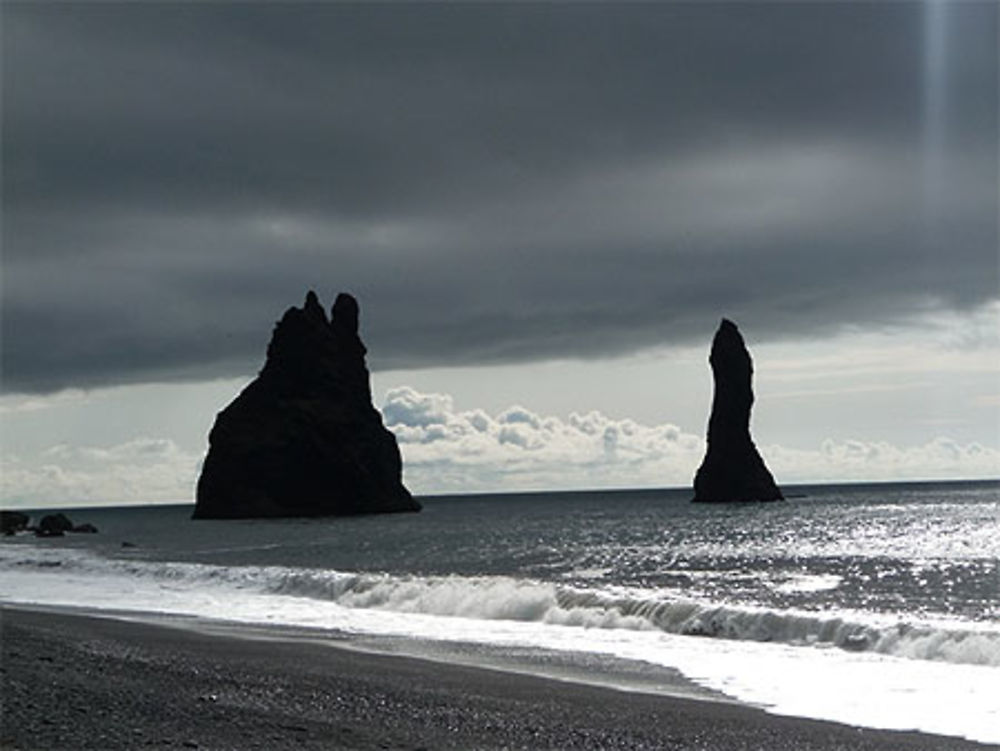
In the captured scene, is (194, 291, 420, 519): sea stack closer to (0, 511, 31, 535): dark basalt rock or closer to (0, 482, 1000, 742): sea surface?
(0, 511, 31, 535): dark basalt rock

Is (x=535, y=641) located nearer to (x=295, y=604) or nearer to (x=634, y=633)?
(x=634, y=633)

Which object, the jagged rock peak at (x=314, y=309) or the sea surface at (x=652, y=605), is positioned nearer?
the sea surface at (x=652, y=605)

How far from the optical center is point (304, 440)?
147625 mm

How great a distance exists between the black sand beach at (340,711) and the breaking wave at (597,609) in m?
8.66

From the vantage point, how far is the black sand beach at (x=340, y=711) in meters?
13.2

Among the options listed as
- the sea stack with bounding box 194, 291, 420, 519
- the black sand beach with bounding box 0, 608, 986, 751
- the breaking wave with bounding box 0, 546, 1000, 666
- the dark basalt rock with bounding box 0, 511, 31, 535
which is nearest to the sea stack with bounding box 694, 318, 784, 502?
the sea stack with bounding box 194, 291, 420, 519

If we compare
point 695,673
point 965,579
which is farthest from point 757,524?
point 695,673

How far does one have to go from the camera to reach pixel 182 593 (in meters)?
44.0

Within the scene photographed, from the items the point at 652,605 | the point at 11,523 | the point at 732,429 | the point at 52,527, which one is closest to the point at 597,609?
Result: the point at 652,605

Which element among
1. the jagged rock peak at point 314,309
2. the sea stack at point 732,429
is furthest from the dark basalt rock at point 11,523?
the sea stack at point 732,429

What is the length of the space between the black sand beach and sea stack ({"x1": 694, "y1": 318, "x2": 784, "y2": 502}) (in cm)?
13434

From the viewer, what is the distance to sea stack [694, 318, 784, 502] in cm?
15175

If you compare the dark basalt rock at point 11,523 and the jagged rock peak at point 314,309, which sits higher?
the jagged rock peak at point 314,309

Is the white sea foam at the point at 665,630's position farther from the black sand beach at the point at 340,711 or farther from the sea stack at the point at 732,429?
the sea stack at the point at 732,429
